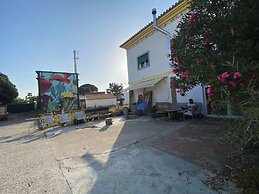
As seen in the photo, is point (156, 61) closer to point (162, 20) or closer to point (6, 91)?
point (162, 20)

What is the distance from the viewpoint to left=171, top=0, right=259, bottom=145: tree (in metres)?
2.94

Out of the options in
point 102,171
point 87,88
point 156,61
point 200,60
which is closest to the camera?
point 200,60

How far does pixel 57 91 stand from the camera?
23.7 metres

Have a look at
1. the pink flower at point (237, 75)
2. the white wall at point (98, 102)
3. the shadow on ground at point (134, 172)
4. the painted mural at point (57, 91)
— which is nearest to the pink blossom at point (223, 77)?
the pink flower at point (237, 75)

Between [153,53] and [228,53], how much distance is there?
13.6m

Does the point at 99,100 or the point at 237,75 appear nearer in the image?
the point at 237,75

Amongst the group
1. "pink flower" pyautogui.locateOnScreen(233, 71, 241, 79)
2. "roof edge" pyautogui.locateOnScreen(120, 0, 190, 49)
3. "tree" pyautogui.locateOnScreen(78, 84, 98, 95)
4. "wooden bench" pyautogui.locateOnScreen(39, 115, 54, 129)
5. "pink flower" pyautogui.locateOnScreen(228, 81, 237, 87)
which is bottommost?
"wooden bench" pyautogui.locateOnScreen(39, 115, 54, 129)

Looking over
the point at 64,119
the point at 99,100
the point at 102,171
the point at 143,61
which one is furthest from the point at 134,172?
the point at 99,100

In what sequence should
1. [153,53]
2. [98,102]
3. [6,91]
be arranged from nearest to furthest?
[153,53] < [6,91] < [98,102]

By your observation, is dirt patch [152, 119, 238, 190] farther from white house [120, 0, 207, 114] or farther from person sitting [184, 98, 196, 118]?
white house [120, 0, 207, 114]

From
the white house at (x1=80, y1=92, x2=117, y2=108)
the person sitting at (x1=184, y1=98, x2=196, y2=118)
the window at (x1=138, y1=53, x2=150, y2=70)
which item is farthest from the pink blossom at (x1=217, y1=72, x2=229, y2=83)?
the white house at (x1=80, y1=92, x2=117, y2=108)

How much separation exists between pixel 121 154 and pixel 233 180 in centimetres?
351

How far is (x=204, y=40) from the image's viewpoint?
3.74m

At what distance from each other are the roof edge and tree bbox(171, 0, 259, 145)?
9050 millimetres
